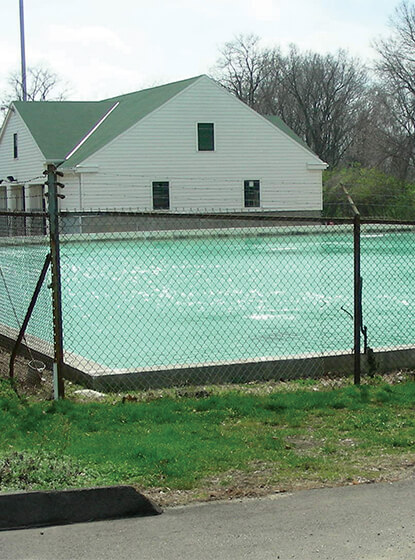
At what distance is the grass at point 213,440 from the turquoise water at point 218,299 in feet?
6.63

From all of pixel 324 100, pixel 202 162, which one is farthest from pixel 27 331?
pixel 324 100

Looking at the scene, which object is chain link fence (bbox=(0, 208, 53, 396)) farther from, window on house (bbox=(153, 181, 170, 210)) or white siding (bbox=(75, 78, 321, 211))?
window on house (bbox=(153, 181, 170, 210))

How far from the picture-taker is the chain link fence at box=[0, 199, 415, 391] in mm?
9016

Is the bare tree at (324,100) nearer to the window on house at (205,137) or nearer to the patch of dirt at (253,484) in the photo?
the window on house at (205,137)

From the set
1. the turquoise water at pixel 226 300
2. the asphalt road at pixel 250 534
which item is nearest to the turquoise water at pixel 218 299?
the turquoise water at pixel 226 300

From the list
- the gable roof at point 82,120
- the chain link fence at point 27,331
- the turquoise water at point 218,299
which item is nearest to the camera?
the chain link fence at point 27,331

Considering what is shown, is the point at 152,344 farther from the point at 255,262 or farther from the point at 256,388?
the point at 255,262

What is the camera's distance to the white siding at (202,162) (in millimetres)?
37719

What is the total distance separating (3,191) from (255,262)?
21.9m

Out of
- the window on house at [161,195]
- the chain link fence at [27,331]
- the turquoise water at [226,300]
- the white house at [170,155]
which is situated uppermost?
the white house at [170,155]

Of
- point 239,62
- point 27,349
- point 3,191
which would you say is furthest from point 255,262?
point 239,62

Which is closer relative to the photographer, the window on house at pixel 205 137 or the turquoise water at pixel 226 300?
the turquoise water at pixel 226 300

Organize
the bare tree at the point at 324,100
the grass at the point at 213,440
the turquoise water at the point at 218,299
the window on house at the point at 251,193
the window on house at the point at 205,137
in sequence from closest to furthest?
1. the grass at the point at 213,440
2. the turquoise water at the point at 218,299
3. the window on house at the point at 205,137
4. the window on house at the point at 251,193
5. the bare tree at the point at 324,100

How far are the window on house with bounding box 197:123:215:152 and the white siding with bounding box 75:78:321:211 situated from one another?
22cm
